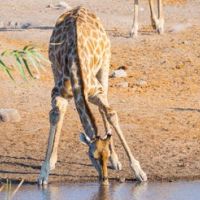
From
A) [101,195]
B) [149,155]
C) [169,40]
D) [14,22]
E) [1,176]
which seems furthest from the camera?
[14,22]

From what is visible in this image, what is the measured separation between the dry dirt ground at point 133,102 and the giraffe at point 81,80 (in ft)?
1.07

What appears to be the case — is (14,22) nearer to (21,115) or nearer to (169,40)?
(169,40)

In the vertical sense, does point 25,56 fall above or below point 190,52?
above

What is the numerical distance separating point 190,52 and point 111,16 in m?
3.55

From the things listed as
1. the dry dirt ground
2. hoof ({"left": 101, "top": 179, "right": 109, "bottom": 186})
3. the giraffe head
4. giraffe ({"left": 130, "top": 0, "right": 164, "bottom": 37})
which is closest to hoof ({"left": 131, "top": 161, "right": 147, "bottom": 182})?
the dry dirt ground

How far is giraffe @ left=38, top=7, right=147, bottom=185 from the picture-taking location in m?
10.4

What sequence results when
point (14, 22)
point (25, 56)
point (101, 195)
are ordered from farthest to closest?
1. point (14, 22)
2. point (101, 195)
3. point (25, 56)

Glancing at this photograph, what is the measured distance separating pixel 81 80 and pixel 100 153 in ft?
2.75

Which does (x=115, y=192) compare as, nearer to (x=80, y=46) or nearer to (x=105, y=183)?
(x=105, y=183)

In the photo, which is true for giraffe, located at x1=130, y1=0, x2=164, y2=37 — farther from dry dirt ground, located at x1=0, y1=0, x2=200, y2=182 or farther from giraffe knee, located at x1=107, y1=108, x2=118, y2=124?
giraffe knee, located at x1=107, y1=108, x2=118, y2=124

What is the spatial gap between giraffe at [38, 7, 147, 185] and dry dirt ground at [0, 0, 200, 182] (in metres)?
0.33

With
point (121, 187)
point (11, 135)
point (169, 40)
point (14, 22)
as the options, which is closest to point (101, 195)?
point (121, 187)

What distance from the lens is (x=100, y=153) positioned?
394 inches

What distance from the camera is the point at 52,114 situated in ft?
35.2
